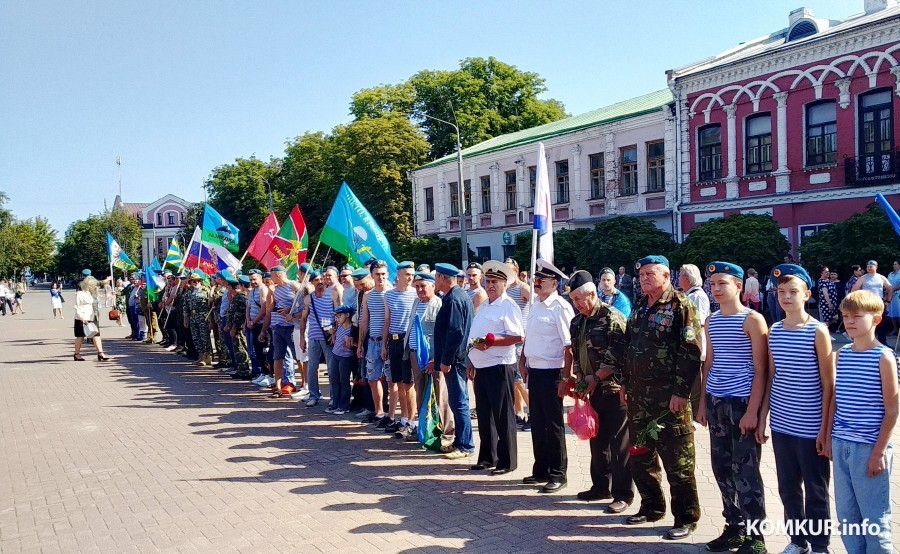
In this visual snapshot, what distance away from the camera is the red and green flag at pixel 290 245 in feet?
50.4

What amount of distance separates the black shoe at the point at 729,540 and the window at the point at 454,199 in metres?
39.3

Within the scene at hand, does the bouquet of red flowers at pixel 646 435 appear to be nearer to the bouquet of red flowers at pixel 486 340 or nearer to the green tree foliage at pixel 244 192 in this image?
the bouquet of red flowers at pixel 486 340

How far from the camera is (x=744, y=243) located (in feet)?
71.4

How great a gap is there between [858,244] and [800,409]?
54.4 feet

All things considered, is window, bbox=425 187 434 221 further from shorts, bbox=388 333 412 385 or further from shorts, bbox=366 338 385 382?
shorts, bbox=388 333 412 385

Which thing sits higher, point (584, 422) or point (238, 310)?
point (238, 310)

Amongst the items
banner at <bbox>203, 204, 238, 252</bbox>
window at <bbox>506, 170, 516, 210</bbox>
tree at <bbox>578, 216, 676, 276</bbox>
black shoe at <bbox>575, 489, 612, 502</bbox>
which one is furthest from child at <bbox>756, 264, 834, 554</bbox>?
window at <bbox>506, 170, 516, 210</bbox>

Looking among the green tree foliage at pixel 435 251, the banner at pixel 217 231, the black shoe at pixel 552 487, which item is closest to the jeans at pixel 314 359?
the black shoe at pixel 552 487

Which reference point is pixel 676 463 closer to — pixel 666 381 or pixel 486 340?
pixel 666 381

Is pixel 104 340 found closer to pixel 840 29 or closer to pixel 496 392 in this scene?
pixel 496 392

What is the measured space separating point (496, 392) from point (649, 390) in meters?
2.14

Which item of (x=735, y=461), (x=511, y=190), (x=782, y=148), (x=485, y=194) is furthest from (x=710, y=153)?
(x=735, y=461)

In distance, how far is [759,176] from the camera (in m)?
26.0

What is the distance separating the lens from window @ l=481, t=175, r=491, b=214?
4125cm
